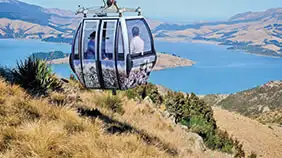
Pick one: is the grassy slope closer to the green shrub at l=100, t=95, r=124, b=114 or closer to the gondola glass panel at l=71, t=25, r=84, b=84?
the gondola glass panel at l=71, t=25, r=84, b=84

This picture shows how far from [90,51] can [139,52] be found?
0.72m

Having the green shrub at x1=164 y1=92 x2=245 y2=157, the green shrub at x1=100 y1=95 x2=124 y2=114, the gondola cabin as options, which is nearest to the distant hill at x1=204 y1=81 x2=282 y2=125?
the green shrub at x1=164 y1=92 x2=245 y2=157

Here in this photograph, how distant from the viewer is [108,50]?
495 centimetres

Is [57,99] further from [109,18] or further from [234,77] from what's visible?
[234,77]

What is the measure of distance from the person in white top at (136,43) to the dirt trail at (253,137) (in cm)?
1540

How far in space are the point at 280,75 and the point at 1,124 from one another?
195 m

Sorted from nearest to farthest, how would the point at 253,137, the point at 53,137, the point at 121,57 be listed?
the point at 53,137
the point at 121,57
the point at 253,137

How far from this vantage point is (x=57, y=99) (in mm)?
7734

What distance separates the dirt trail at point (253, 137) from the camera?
20516 millimetres

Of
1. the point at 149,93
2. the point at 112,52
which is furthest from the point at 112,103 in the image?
the point at 149,93

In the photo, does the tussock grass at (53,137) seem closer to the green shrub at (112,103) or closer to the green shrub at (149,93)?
the green shrub at (112,103)

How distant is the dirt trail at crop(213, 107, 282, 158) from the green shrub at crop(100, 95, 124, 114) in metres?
11.5

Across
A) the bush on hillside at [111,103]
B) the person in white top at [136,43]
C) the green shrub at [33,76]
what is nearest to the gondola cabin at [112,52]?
the person in white top at [136,43]

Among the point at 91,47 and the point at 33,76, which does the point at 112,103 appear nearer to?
the point at 33,76
